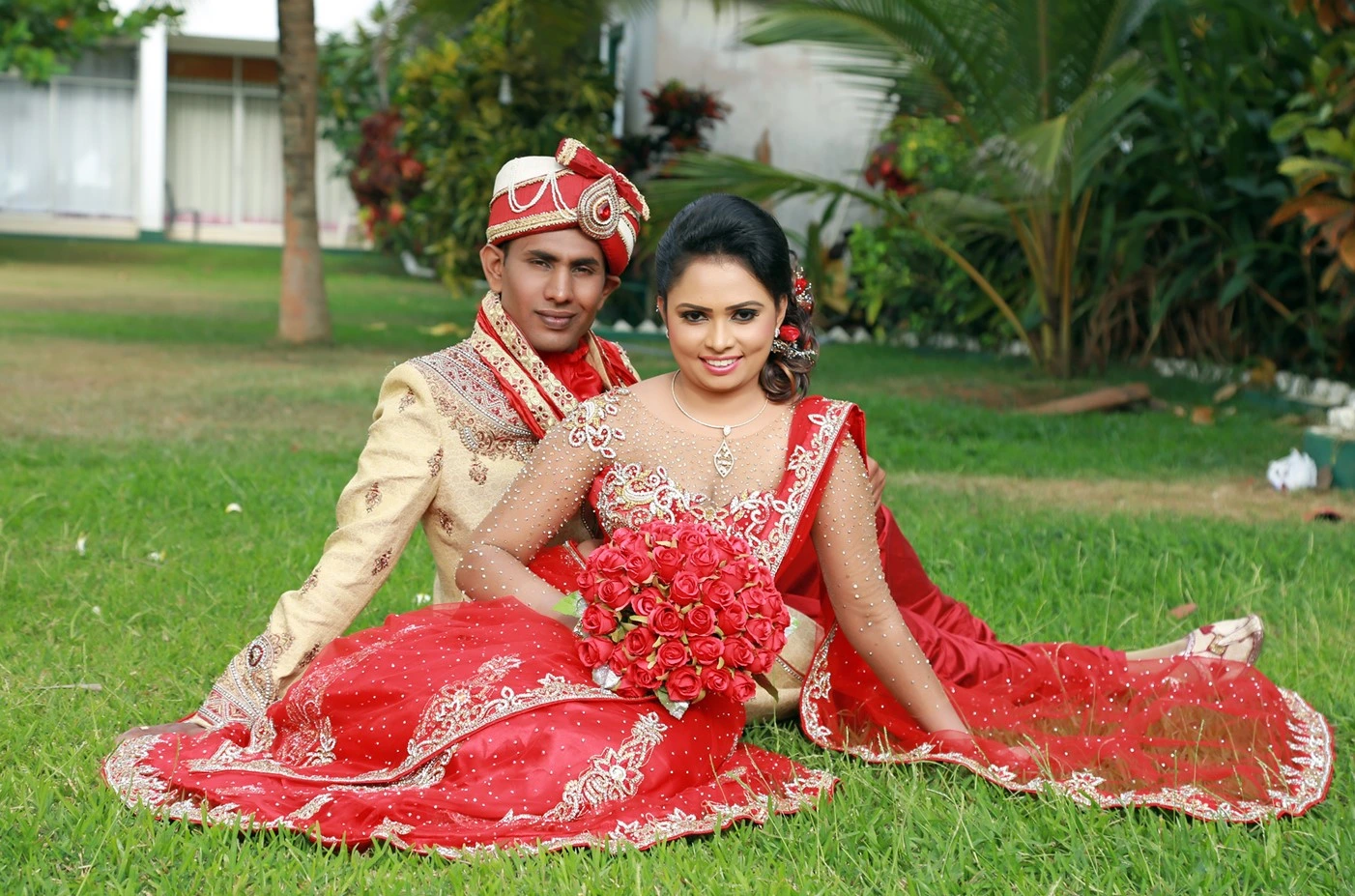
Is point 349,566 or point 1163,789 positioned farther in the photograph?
point 349,566

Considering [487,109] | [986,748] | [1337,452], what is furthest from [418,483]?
[487,109]

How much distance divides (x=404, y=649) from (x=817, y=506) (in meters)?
0.94

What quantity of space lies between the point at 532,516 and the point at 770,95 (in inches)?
431

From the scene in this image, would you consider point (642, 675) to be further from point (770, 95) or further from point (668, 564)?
point (770, 95)

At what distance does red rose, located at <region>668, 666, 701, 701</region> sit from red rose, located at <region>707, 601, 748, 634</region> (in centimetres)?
11

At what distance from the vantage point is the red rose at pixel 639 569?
295 cm

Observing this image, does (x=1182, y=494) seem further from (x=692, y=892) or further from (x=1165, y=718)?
(x=692, y=892)

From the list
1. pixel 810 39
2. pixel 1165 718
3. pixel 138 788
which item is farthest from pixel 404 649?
pixel 810 39

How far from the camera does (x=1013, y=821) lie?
293cm

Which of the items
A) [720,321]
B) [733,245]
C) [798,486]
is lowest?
[798,486]

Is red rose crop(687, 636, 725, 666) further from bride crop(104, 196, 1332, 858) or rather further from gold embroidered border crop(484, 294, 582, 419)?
gold embroidered border crop(484, 294, 582, 419)

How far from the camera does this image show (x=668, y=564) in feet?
9.72

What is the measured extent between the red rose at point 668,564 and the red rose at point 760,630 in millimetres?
177

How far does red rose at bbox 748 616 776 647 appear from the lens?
2.97 meters
